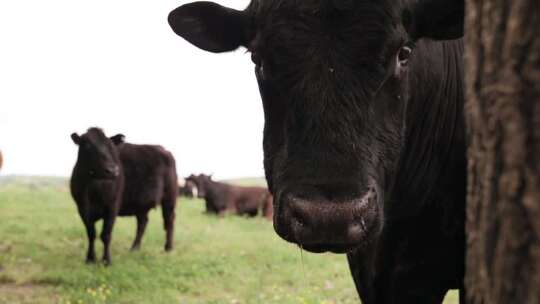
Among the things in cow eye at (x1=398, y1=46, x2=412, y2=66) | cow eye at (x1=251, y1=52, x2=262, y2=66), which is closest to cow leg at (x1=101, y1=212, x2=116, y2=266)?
cow eye at (x1=251, y1=52, x2=262, y2=66)

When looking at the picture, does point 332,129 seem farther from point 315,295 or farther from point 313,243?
point 315,295

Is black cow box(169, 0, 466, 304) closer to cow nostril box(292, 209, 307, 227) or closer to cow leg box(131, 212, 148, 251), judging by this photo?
cow nostril box(292, 209, 307, 227)

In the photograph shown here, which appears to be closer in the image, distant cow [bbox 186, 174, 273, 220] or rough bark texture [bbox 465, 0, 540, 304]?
rough bark texture [bbox 465, 0, 540, 304]

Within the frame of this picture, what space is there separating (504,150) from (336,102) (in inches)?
50.9

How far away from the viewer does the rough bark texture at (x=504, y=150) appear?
3.97ft

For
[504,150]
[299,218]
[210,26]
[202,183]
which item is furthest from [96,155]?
[202,183]

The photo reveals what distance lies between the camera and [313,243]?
230 centimetres

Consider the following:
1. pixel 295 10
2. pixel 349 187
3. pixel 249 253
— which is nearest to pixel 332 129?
pixel 349 187

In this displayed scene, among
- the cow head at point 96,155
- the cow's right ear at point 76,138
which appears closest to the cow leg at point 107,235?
the cow head at point 96,155

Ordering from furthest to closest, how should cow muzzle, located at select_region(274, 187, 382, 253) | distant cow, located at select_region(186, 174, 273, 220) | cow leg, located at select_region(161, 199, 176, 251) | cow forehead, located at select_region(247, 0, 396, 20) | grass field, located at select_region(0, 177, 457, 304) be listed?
1. distant cow, located at select_region(186, 174, 273, 220)
2. cow leg, located at select_region(161, 199, 176, 251)
3. grass field, located at select_region(0, 177, 457, 304)
4. cow forehead, located at select_region(247, 0, 396, 20)
5. cow muzzle, located at select_region(274, 187, 382, 253)

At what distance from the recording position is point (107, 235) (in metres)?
10.3

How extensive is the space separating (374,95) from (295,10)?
1.88 ft

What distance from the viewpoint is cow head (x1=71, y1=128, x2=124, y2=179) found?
9719 millimetres

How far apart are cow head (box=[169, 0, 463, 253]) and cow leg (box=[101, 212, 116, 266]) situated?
7671 mm
